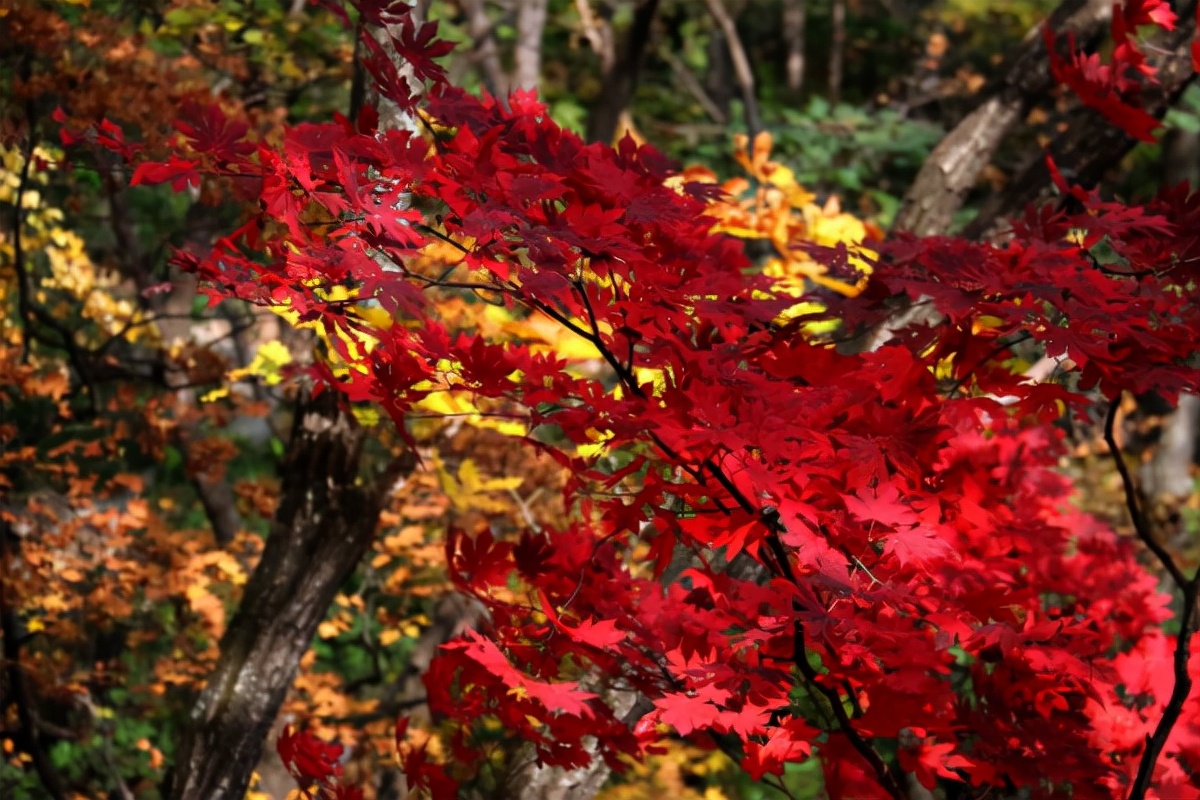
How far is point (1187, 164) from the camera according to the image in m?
10.1

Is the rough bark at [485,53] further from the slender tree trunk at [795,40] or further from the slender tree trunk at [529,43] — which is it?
the slender tree trunk at [795,40]

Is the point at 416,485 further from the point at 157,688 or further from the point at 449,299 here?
the point at 449,299

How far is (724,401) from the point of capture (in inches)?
77.3

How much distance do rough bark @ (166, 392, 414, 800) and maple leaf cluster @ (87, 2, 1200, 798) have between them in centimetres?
92

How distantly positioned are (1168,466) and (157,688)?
822cm

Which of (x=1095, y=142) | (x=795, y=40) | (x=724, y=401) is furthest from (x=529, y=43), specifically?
(x=795, y=40)

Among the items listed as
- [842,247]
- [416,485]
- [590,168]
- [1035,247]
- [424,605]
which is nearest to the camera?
[590,168]

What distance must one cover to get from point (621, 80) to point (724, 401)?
3529 millimetres

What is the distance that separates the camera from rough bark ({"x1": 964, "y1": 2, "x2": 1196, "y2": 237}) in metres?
3.65

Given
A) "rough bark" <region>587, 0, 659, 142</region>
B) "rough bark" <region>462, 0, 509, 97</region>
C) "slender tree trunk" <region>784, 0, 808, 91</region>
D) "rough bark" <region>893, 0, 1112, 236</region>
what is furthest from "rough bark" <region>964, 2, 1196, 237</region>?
"slender tree trunk" <region>784, 0, 808, 91</region>

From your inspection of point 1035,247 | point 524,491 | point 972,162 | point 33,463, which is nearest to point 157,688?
point 33,463

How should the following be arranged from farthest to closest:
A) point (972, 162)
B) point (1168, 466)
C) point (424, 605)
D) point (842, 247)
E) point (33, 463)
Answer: point (1168, 466), point (424, 605), point (33, 463), point (972, 162), point (842, 247)

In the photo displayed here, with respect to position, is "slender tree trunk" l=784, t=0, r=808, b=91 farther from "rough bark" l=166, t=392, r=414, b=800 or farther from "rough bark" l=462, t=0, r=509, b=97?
"rough bark" l=166, t=392, r=414, b=800

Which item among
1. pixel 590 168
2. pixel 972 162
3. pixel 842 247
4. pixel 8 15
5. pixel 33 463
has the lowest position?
pixel 842 247
